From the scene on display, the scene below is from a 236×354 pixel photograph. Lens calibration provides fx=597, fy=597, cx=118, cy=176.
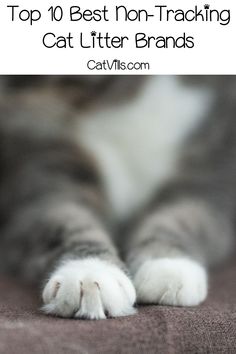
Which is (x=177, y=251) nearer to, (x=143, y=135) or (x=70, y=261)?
(x=70, y=261)

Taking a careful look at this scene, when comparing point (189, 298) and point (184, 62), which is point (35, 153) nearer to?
point (184, 62)

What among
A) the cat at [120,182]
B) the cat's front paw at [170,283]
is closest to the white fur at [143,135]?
the cat at [120,182]

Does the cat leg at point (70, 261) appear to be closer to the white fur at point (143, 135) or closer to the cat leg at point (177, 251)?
the cat leg at point (177, 251)

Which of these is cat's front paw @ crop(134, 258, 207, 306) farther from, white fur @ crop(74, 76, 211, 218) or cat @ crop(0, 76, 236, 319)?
white fur @ crop(74, 76, 211, 218)

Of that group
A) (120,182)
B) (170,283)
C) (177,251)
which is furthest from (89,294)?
(120,182)

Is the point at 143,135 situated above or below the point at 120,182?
above

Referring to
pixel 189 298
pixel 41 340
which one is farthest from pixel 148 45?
pixel 41 340
